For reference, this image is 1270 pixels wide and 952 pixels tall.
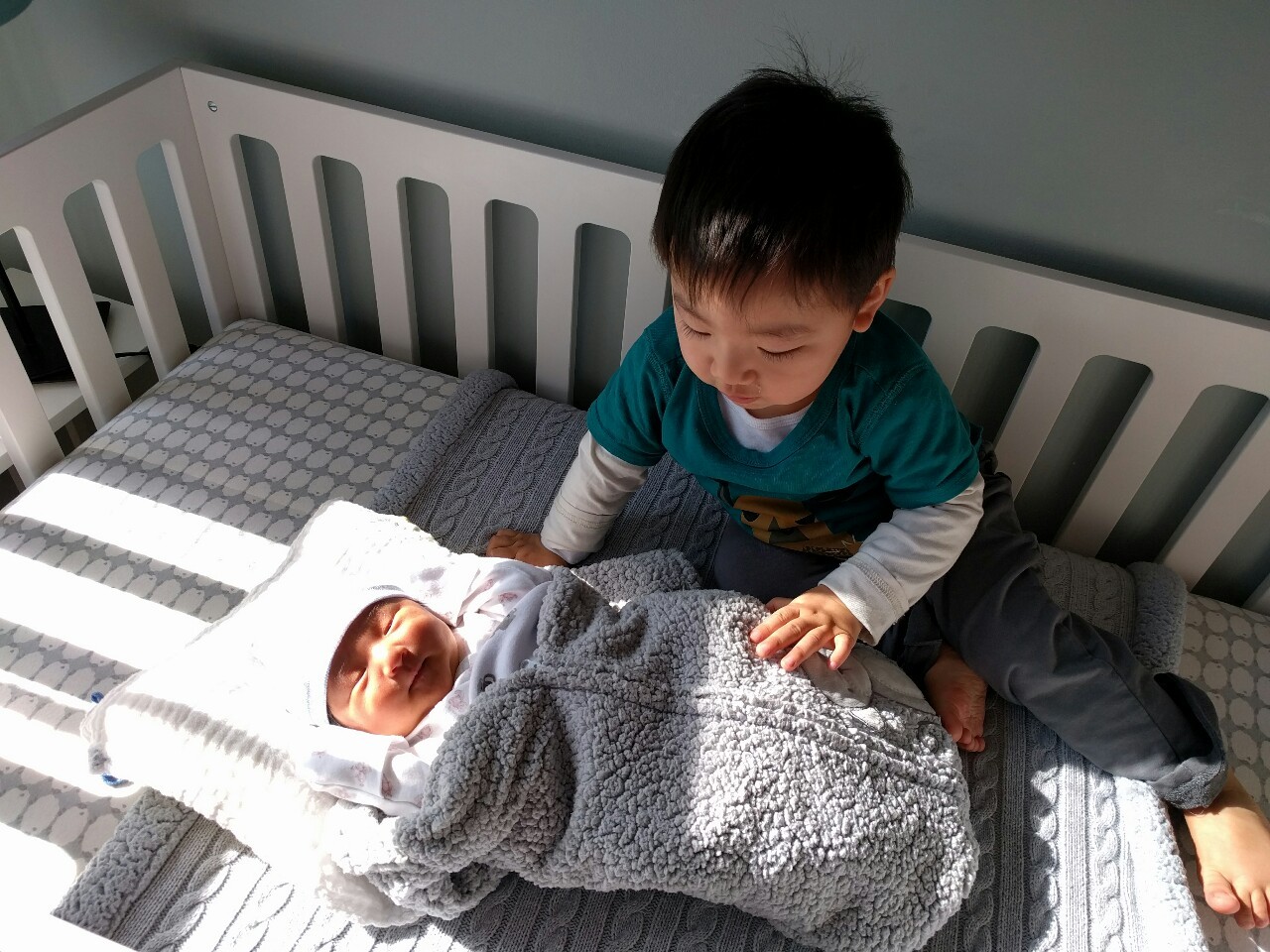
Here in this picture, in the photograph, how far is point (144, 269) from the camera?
122 centimetres

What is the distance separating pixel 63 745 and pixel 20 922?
38 centimetres

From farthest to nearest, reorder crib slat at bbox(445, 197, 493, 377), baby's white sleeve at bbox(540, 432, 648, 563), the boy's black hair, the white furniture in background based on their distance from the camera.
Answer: the white furniture in background
crib slat at bbox(445, 197, 493, 377)
baby's white sleeve at bbox(540, 432, 648, 563)
the boy's black hair

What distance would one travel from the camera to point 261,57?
117cm

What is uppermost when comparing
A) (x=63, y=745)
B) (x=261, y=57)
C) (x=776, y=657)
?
(x=261, y=57)

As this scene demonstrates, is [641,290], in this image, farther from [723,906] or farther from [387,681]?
[723,906]

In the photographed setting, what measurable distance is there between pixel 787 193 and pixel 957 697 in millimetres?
540

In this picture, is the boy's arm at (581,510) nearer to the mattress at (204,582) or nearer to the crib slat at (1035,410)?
the mattress at (204,582)

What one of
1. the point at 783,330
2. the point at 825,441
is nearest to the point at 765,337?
the point at 783,330

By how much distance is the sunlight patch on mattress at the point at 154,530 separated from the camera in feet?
3.49

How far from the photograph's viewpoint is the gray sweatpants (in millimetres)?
880

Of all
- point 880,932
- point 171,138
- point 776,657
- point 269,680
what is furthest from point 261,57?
point 880,932

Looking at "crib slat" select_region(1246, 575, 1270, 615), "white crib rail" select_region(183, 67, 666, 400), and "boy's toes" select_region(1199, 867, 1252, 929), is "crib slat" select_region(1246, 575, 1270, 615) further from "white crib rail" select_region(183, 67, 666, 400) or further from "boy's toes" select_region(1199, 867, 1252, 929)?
"white crib rail" select_region(183, 67, 666, 400)

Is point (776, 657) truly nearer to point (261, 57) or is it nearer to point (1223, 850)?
point (1223, 850)

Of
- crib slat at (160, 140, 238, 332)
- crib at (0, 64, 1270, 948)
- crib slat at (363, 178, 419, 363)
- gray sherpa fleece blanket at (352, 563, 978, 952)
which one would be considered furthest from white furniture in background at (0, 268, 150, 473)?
gray sherpa fleece blanket at (352, 563, 978, 952)
